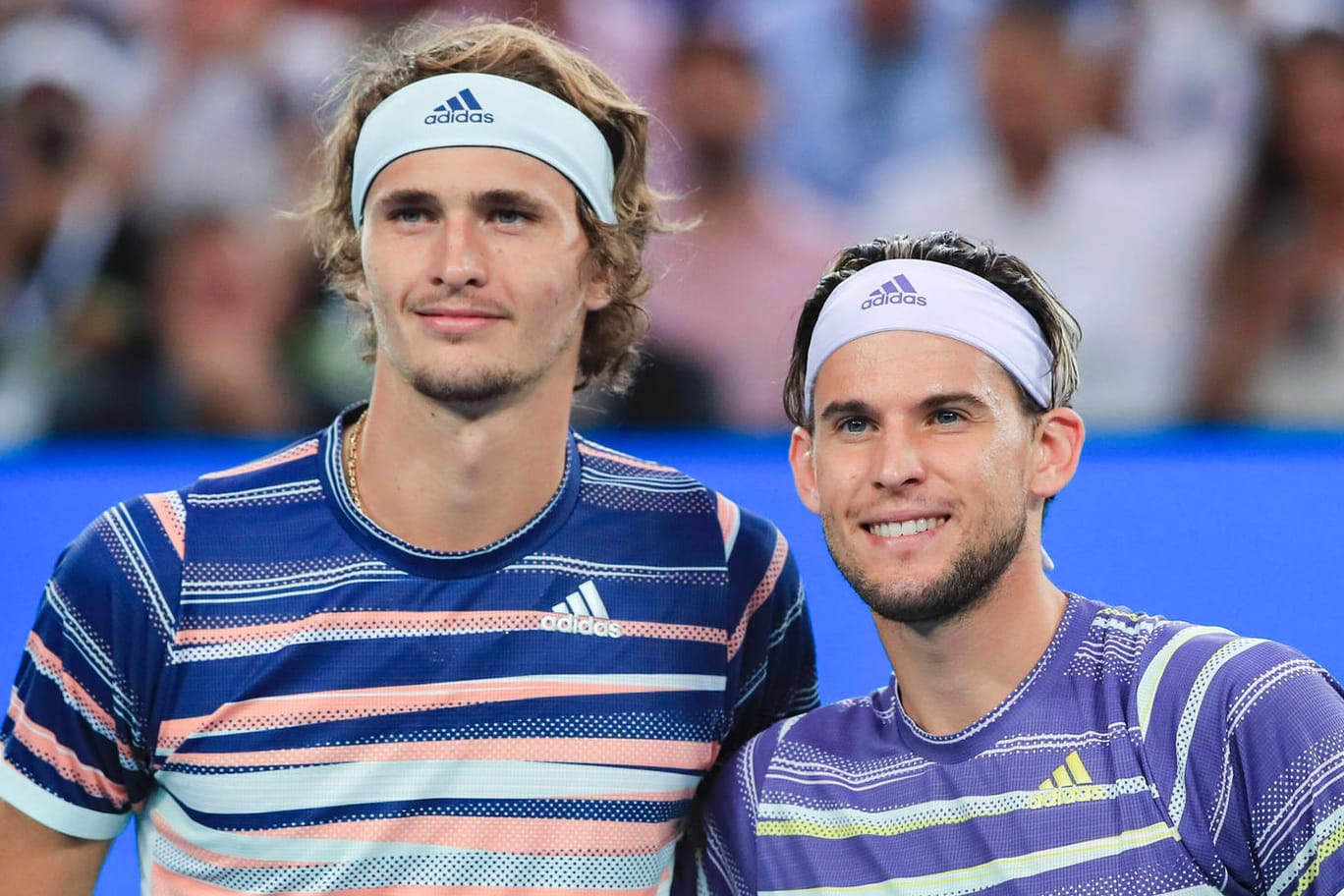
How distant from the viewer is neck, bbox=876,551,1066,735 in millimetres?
2744

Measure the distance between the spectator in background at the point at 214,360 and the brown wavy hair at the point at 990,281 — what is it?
→ 12.3ft

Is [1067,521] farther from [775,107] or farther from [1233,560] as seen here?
[775,107]

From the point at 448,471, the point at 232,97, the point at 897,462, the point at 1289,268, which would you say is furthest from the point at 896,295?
the point at 232,97

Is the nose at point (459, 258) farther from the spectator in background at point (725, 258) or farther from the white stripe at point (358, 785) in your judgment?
the spectator in background at point (725, 258)

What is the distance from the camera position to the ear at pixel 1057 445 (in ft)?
9.36

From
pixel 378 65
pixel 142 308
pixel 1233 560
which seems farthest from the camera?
pixel 142 308

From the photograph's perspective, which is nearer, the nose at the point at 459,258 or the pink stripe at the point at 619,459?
the nose at the point at 459,258

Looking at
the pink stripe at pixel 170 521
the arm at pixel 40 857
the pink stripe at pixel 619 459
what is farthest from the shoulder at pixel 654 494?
the arm at pixel 40 857

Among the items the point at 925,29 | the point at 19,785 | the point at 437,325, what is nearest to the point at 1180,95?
the point at 925,29

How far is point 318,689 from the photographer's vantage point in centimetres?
281

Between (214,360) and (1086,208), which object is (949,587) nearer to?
(1086,208)

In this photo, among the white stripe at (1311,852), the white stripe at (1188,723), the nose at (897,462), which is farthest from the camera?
the nose at (897,462)

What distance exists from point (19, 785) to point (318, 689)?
20.8 inches

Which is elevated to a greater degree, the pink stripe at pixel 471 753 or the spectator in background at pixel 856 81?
the spectator in background at pixel 856 81
